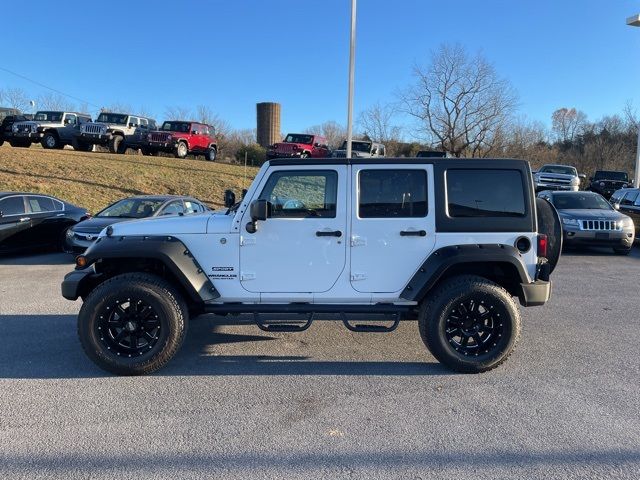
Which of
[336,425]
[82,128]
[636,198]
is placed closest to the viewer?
[336,425]

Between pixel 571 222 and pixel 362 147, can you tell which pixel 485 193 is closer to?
pixel 571 222

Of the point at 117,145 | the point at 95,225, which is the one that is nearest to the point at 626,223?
the point at 95,225

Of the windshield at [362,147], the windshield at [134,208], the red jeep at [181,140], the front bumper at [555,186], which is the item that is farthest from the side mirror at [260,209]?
the red jeep at [181,140]

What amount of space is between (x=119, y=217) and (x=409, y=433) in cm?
897

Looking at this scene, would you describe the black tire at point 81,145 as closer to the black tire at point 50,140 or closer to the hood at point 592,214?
the black tire at point 50,140

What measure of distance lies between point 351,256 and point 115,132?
2383 cm

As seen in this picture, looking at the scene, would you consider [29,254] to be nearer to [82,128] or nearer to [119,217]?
[119,217]

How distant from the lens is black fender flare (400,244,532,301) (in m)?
4.48

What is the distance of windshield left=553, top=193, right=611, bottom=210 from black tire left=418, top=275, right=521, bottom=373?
374 inches

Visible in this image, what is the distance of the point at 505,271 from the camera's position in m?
4.77

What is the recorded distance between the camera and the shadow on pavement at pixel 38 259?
1039 cm

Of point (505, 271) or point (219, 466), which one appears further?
point (505, 271)

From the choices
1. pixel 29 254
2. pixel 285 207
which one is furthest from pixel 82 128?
pixel 285 207

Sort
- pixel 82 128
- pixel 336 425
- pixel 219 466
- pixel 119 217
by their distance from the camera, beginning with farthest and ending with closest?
pixel 82 128, pixel 119 217, pixel 336 425, pixel 219 466
